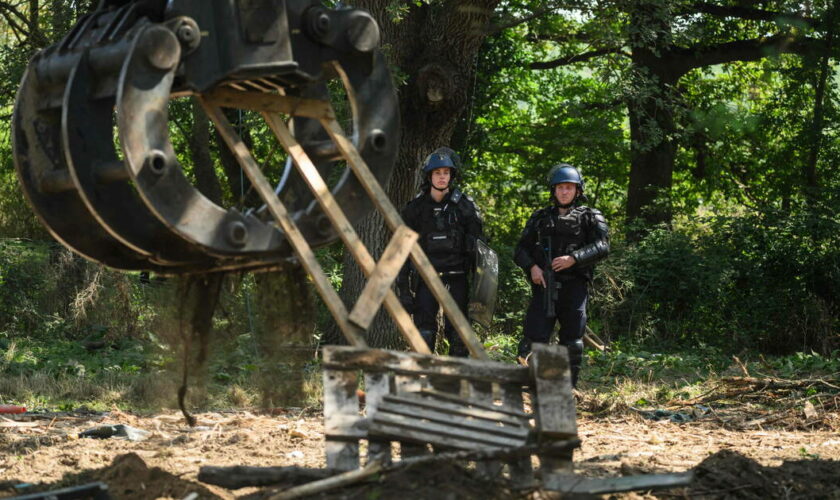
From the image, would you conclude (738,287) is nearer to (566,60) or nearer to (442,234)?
(566,60)

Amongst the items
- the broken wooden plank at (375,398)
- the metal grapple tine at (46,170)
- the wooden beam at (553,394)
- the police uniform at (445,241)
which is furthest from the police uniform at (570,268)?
the metal grapple tine at (46,170)

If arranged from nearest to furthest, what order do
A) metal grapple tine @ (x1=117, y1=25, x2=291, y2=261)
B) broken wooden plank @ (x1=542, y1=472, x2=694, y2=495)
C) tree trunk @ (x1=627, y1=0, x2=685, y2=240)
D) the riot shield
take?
broken wooden plank @ (x1=542, y1=472, x2=694, y2=495) < metal grapple tine @ (x1=117, y1=25, x2=291, y2=261) < the riot shield < tree trunk @ (x1=627, y1=0, x2=685, y2=240)

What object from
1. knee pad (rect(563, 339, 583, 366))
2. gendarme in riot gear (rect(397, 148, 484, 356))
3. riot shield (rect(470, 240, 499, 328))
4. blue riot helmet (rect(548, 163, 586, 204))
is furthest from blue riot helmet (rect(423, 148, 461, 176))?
knee pad (rect(563, 339, 583, 366))

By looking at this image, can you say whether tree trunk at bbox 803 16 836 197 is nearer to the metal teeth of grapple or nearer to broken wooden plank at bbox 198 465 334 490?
the metal teeth of grapple

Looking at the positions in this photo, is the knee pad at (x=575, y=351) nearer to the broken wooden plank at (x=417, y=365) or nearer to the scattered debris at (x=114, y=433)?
the scattered debris at (x=114, y=433)

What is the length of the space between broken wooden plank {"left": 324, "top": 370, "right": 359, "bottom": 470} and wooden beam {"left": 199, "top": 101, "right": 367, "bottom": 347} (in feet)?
0.78

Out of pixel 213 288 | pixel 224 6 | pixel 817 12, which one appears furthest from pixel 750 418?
pixel 817 12

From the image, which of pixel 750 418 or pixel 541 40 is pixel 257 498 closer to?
pixel 750 418

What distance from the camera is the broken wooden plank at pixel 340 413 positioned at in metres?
4.88

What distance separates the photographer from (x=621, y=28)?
1194 centimetres

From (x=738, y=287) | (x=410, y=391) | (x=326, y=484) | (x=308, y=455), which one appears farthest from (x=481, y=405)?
(x=738, y=287)

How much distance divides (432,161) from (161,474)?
4.82 metres

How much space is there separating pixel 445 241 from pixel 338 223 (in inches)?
152

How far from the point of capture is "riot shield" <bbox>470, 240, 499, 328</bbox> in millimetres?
9195
